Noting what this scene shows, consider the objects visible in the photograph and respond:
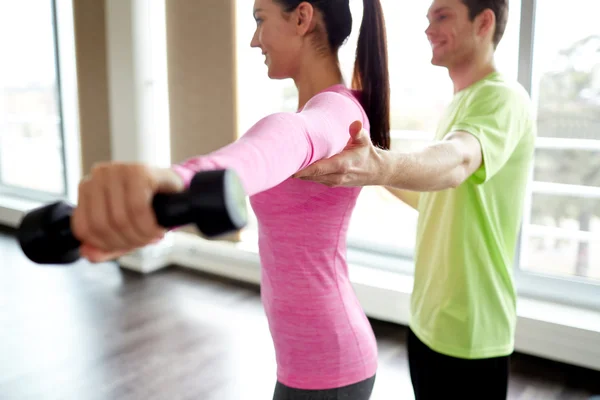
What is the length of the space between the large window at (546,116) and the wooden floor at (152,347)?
0.55 m

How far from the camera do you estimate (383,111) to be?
1.01m


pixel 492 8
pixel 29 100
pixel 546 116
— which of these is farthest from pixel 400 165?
pixel 29 100

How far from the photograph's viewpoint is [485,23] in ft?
4.31

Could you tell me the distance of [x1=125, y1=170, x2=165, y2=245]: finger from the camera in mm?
420

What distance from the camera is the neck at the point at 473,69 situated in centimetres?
126

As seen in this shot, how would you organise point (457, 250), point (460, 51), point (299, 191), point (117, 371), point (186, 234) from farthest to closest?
1. point (186, 234)
2. point (117, 371)
3. point (460, 51)
4. point (457, 250)
5. point (299, 191)

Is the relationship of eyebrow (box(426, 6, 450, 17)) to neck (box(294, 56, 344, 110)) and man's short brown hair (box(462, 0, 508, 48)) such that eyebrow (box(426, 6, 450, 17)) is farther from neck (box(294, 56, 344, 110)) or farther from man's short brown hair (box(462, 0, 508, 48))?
neck (box(294, 56, 344, 110))

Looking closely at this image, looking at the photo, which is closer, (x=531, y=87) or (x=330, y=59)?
(x=330, y=59)

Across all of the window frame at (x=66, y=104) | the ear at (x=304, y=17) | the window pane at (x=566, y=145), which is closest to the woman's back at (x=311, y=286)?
the ear at (x=304, y=17)

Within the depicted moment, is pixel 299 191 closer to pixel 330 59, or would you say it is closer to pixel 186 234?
pixel 330 59

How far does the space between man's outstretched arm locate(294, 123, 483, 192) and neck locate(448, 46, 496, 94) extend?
1.12ft

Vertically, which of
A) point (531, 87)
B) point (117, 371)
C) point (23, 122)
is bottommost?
point (117, 371)

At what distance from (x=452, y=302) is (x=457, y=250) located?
0.12 meters

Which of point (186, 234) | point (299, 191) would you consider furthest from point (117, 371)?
point (299, 191)
